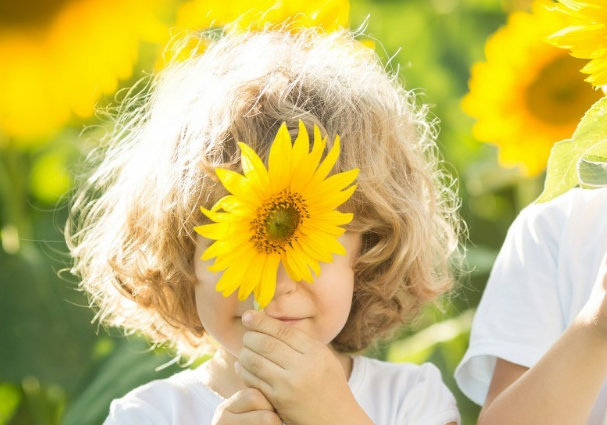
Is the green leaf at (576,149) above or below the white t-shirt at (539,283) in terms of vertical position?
above

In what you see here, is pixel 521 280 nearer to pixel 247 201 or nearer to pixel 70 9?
pixel 247 201

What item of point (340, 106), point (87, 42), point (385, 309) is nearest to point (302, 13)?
point (340, 106)

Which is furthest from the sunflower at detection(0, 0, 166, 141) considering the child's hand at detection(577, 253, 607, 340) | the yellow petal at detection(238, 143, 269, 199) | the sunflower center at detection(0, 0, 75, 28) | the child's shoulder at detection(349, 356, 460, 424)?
the child's shoulder at detection(349, 356, 460, 424)

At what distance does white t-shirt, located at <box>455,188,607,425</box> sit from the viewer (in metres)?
1.07

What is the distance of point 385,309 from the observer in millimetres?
1060

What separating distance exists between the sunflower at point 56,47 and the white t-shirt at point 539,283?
650 millimetres

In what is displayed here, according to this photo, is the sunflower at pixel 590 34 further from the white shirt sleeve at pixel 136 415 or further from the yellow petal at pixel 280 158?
the white shirt sleeve at pixel 136 415

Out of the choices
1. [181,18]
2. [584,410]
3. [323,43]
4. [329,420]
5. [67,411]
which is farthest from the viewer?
[67,411]

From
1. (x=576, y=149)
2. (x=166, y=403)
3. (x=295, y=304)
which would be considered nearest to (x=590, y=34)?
(x=576, y=149)

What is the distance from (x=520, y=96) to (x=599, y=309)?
76cm

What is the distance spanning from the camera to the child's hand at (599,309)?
2.76 feet

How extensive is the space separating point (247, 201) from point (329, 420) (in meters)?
0.24

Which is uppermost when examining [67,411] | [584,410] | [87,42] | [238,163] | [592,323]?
[87,42]

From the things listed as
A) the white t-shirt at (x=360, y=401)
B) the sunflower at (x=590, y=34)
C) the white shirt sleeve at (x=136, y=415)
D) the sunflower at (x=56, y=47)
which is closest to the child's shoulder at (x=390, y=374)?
the white t-shirt at (x=360, y=401)
